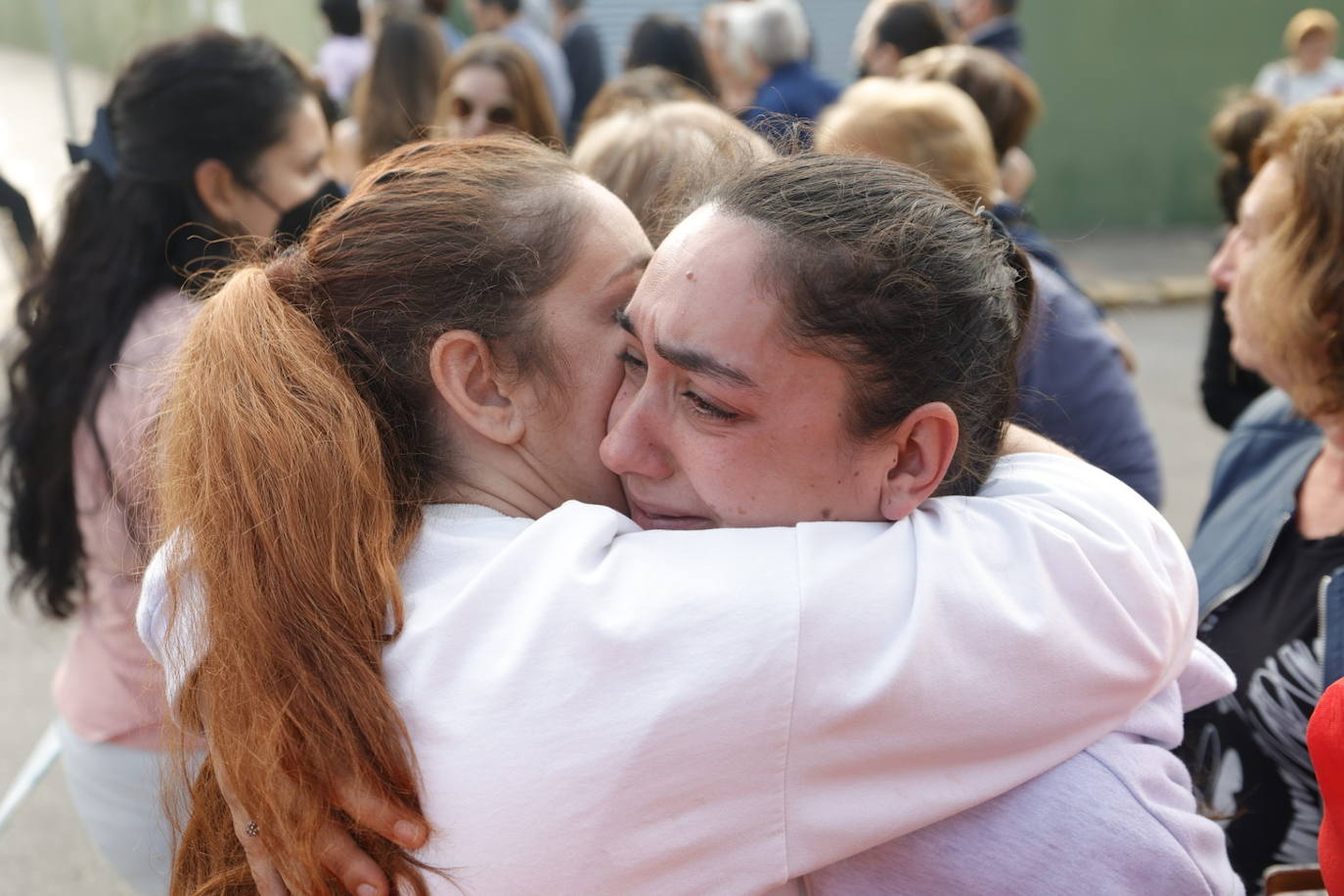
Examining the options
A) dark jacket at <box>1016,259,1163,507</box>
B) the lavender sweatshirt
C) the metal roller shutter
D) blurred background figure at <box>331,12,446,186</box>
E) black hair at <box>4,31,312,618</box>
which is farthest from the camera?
the metal roller shutter

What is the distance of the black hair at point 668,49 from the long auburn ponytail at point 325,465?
5.35 metres

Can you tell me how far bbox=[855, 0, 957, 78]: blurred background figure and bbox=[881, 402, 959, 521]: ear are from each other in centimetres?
521

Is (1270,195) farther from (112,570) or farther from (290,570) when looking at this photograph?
(112,570)

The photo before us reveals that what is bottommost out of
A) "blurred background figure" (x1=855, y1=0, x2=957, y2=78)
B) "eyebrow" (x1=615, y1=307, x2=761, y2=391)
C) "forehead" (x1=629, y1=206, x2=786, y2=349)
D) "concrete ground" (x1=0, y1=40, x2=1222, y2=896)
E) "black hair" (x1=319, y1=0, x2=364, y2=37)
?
"concrete ground" (x1=0, y1=40, x2=1222, y2=896)

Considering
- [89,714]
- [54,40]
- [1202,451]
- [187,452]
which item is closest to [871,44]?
[1202,451]

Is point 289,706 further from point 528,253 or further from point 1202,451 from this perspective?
point 1202,451

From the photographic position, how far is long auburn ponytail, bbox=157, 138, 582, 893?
4.09 ft

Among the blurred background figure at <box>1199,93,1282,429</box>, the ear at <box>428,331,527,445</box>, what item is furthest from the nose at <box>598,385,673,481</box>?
the blurred background figure at <box>1199,93,1282,429</box>

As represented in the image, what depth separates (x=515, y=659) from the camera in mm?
1140

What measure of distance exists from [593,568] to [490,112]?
378 cm

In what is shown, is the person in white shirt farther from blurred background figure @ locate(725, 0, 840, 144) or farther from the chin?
blurred background figure @ locate(725, 0, 840, 144)

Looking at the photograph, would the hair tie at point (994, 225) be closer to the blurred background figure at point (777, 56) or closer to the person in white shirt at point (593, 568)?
the person in white shirt at point (593, 568)

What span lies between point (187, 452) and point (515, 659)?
1.60 feet

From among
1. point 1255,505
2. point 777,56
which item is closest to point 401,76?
point 777,56
